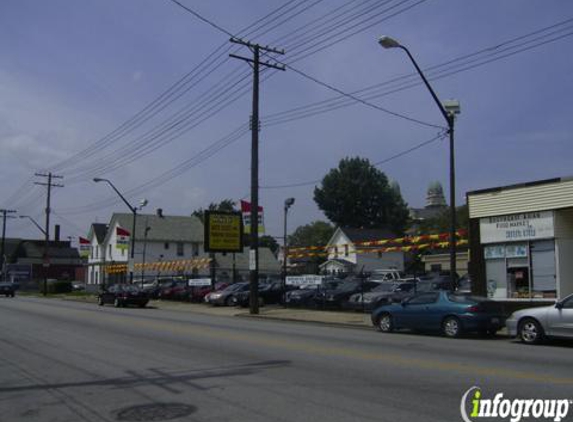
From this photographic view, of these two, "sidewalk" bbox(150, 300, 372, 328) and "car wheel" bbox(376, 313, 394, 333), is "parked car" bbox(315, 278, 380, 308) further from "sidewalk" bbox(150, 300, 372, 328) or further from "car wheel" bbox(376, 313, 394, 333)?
"car wheel" bbox(376, 313, 394, 333)

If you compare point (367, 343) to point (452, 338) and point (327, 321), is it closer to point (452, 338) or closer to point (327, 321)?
point (452, 338)

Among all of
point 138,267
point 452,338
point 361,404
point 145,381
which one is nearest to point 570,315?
point 452,338

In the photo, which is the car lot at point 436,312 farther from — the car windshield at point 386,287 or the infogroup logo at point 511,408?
Answer: the infogroup logo at point 511,408

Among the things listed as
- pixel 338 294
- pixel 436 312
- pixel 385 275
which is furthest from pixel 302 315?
pixel 385 275

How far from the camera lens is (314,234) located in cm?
11156

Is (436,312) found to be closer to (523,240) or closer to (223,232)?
(523,240)

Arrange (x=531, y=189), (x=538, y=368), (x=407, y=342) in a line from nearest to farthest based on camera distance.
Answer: (x=538, y=368) < (x=407, y=342) < (x=531, y=189)

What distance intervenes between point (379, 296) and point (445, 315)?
29.3ft

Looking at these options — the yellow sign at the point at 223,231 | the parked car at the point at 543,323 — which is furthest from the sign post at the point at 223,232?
the parked car at the point at 543,323

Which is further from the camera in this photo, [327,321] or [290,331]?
[327,321]

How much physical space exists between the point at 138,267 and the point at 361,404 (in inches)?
2458

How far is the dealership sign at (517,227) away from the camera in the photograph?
2269cm

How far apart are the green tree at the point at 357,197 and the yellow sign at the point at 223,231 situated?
5934 cm

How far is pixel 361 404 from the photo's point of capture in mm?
8242
